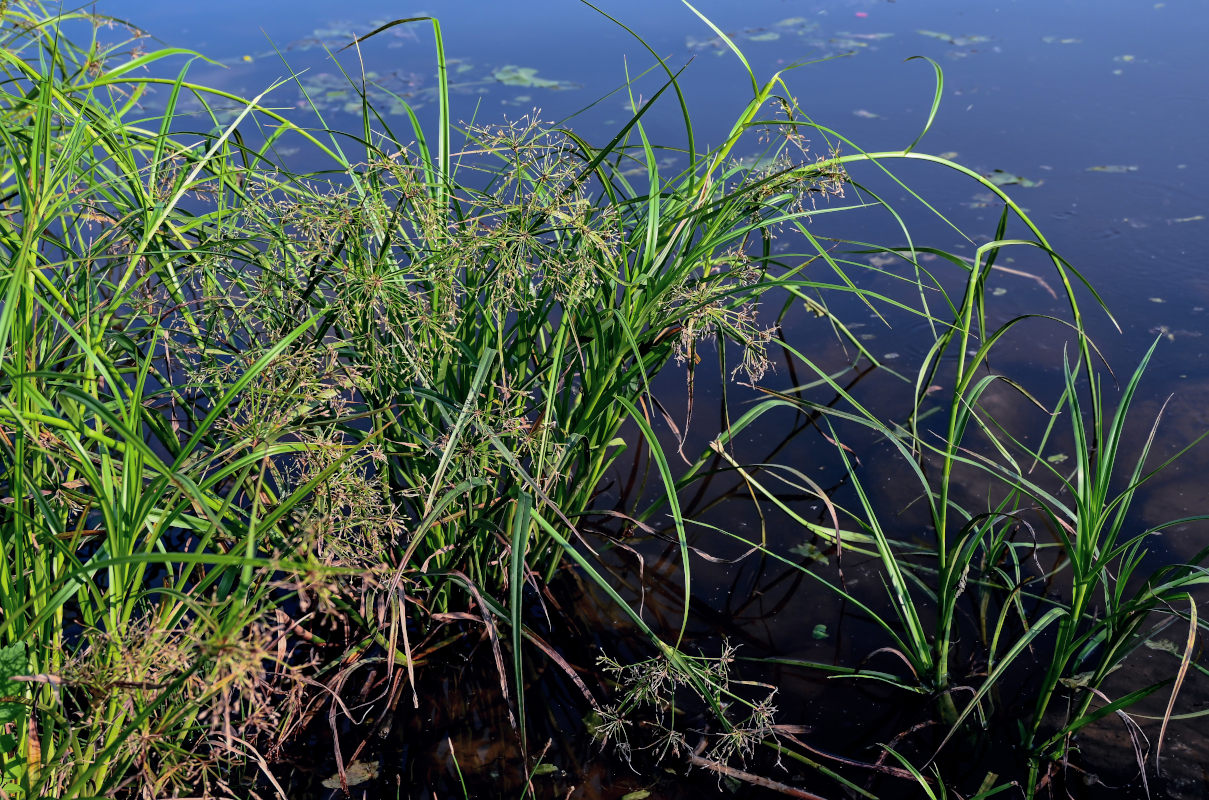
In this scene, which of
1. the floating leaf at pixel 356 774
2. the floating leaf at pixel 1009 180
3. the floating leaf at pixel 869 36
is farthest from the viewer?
the floating leaf at pixel 869 36

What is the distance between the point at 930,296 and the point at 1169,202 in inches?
46.7

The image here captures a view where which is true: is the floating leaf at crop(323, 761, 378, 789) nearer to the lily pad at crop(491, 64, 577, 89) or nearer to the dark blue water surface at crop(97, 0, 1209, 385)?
the dark blue water surface at crop(97, 0, 1209, 385)

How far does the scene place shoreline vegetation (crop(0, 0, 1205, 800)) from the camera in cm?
122

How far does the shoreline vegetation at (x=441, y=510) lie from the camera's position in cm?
122

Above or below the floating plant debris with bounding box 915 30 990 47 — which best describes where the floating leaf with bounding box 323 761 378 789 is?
below

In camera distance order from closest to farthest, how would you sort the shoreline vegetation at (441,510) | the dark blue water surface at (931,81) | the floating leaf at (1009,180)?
the shoreline vegetation at (441,510)
the dark blue water surface at (931,81)
the floating leaf at (1009,180)

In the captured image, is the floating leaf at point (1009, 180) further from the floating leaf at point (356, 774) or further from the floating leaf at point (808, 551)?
the floating leaf at point (356, 774)

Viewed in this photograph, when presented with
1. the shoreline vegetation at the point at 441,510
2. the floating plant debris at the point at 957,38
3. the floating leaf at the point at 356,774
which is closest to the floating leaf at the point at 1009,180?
the floating plant debris at the point at 957,38

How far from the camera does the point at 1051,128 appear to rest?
3.86m

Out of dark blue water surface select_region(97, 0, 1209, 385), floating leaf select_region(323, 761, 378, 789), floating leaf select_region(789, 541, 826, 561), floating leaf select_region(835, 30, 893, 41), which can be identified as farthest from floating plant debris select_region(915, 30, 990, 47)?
floating leaf select_region(323, 761, 378, 789)

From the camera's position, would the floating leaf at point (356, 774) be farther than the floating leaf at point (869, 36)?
No

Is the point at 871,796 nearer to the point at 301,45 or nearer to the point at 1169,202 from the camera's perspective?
the point at 1169,202

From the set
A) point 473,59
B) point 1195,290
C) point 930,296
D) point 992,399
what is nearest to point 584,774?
point 992,399

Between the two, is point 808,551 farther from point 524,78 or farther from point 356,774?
point 524,78
